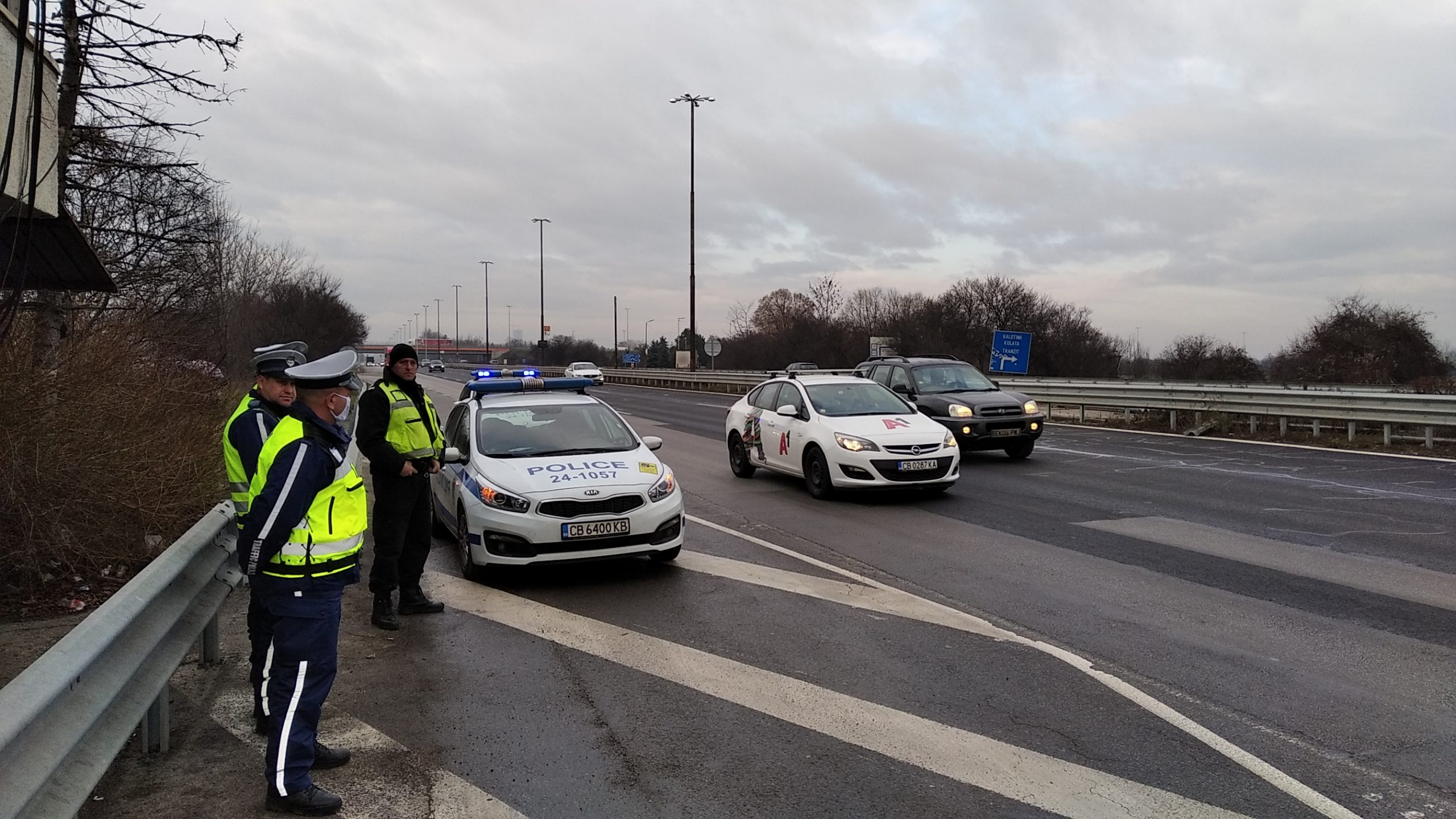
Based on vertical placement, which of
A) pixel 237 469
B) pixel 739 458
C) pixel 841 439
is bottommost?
pixel 739 458

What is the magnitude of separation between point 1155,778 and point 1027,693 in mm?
1032

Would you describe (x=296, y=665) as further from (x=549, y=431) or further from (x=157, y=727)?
(x=549, y=431)

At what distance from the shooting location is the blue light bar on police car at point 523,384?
9.51 m

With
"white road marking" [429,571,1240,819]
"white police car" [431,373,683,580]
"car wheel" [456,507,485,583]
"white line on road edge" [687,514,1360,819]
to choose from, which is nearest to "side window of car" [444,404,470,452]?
"white police car" [431,373,683,580]

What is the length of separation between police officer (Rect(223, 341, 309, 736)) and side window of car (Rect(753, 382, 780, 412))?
921 cm

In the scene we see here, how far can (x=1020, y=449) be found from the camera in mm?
15766

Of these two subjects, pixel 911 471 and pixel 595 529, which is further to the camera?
pixel 911 471

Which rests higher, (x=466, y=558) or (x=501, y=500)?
(x=501, y=500)

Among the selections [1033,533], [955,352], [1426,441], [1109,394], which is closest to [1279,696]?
[1033,533]

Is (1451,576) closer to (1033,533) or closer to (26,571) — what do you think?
(1033,533)

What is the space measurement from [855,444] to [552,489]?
4.99m

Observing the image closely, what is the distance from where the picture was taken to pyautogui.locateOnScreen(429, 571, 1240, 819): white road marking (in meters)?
3.76

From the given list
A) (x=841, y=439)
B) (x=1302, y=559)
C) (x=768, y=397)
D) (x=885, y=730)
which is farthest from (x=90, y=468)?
(x=1302, y=559)

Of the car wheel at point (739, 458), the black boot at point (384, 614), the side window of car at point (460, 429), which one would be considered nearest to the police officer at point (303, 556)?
the black boot at point (384, 614)
